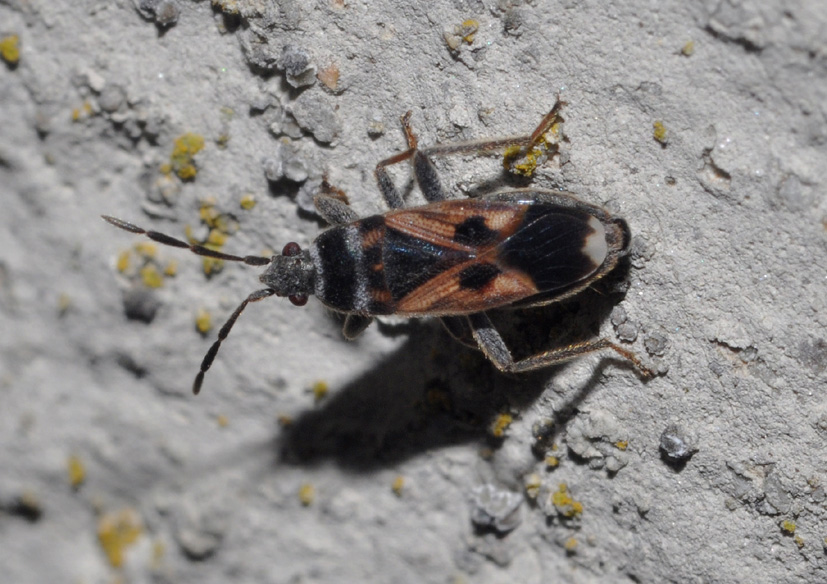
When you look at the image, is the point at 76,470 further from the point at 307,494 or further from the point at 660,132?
the point at 660,132

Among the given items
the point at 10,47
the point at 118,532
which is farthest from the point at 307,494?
the point at 10,47

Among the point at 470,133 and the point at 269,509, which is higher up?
the point at 470,133

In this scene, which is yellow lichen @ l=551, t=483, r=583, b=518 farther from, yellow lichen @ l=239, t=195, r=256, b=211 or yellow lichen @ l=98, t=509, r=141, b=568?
yellow lichen @ l=98, t=509, r=141, b=568

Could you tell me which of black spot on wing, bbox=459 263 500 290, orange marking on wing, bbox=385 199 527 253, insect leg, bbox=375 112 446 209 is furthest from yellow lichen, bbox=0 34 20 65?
black spot on wing, bbox=459 263 500 290

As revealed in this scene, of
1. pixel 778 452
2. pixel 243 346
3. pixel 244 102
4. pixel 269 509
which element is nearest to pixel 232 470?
pixel 269 509

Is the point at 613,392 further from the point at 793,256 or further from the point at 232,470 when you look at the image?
the point at 232,470

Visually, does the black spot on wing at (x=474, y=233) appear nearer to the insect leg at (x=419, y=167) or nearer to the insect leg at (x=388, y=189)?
→ the insect leg at (x=419, y=167)
